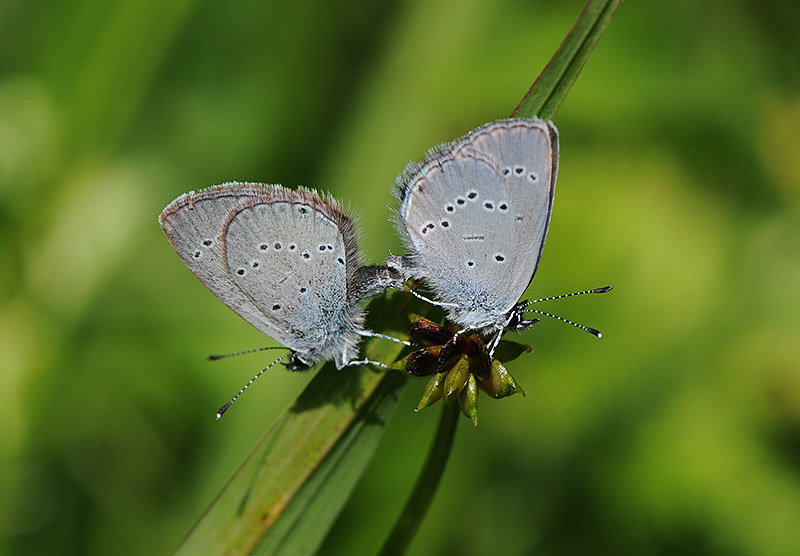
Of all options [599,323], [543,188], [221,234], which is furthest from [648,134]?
[221,234]

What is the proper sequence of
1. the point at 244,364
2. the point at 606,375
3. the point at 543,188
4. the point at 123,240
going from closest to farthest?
the point at 543,188 → the point at 606,375 → the point at 244,364 → the point at 123,240

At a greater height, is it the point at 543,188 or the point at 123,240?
the point at 543,188

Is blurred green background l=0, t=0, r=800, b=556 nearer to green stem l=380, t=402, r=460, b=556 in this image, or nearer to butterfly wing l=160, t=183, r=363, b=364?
butterfly wing l=160, t=183, r=363, b=364

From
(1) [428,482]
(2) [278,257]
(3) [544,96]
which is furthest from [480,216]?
(1) [428,482]

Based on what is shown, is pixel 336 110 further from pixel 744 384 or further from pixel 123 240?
pixel 744 384

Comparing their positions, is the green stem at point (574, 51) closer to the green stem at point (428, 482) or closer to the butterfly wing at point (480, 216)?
the butterfly wing at point (480, 216)

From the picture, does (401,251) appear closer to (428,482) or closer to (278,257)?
(278,257)
